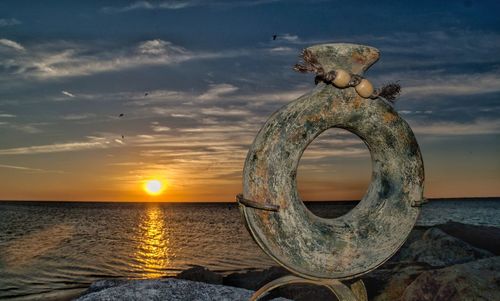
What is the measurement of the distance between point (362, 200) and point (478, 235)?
49.6 ft

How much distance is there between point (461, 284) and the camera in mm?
6941

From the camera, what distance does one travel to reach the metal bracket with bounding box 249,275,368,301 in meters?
4.41

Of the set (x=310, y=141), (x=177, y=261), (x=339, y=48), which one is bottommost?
(x=177, y=261)

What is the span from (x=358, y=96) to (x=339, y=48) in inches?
17.9

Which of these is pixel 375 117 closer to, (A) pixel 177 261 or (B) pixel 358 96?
(B) pixel 358 96

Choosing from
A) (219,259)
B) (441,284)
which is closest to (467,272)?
(441,284)

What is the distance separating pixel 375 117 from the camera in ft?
15.0

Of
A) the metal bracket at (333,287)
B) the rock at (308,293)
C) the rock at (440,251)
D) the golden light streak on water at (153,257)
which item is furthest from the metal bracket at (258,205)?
the golden light streak on water at (153,257)

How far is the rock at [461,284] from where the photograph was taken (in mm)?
6844

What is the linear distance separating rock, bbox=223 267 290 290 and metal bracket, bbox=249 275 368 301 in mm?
8229

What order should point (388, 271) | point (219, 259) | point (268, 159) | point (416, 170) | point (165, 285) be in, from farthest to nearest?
point (219, 259), point (388, 271), point (165, 285), point (416, 170), point (268, 159)

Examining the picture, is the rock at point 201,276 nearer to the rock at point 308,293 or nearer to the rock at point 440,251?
the rock at point 308,293

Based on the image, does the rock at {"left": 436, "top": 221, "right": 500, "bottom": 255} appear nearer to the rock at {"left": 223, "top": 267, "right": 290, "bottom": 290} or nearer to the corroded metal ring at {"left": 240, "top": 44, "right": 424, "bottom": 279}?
the rock at {"left": 223, "top": 267, "right": 290, "bottom": 290}

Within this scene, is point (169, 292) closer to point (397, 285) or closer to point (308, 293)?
point (308, 293)
